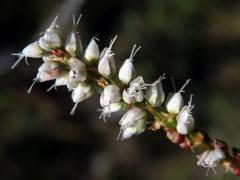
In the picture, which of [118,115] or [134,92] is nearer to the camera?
[134,92]

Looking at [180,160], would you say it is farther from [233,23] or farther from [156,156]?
[233,23]

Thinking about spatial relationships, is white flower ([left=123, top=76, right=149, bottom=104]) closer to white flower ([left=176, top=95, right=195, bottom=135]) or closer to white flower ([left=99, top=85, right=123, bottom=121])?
white flower ([left=99, top=85, right=123, bottom=121])

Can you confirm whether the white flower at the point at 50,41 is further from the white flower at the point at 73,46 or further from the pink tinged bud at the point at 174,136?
the pink tinged bud at the point at 174,136

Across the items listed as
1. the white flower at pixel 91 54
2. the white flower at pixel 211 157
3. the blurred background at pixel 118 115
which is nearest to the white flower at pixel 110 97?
the white flower at pixel 91 54

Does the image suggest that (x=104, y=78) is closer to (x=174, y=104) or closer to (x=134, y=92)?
(x=134, y=92)

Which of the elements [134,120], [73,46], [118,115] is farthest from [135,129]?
[118,115]
